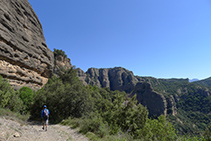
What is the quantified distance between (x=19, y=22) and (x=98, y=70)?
Answer: 114657 millimetres

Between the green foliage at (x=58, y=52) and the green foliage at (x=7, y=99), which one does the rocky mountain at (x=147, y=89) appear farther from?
the green foliage at (x=7, y=99)

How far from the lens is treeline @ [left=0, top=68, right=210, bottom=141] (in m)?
9.02

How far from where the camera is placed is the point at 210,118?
68.3 metres

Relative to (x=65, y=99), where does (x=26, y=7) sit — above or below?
above

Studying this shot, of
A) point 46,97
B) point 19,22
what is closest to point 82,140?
point 46,97

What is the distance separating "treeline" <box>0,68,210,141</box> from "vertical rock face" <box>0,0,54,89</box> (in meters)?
4.79

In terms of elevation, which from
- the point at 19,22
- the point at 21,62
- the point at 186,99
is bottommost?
the point at 186,99

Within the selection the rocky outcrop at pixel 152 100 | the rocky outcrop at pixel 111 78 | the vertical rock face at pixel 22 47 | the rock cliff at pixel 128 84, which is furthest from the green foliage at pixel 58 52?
the rocky outcrop at pixel 111 78

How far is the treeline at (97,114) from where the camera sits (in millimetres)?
9016

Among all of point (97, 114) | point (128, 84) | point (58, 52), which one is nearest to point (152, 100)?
point (128, 84)

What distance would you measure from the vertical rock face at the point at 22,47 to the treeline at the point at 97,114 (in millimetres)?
4788

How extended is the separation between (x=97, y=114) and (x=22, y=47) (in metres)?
20.8

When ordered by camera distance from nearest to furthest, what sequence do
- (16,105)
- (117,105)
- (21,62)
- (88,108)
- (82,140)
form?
(82,140)
(117,105)
(16,105)
(88,108)
(21,62)

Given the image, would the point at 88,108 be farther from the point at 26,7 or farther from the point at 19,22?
the point at 26,7
